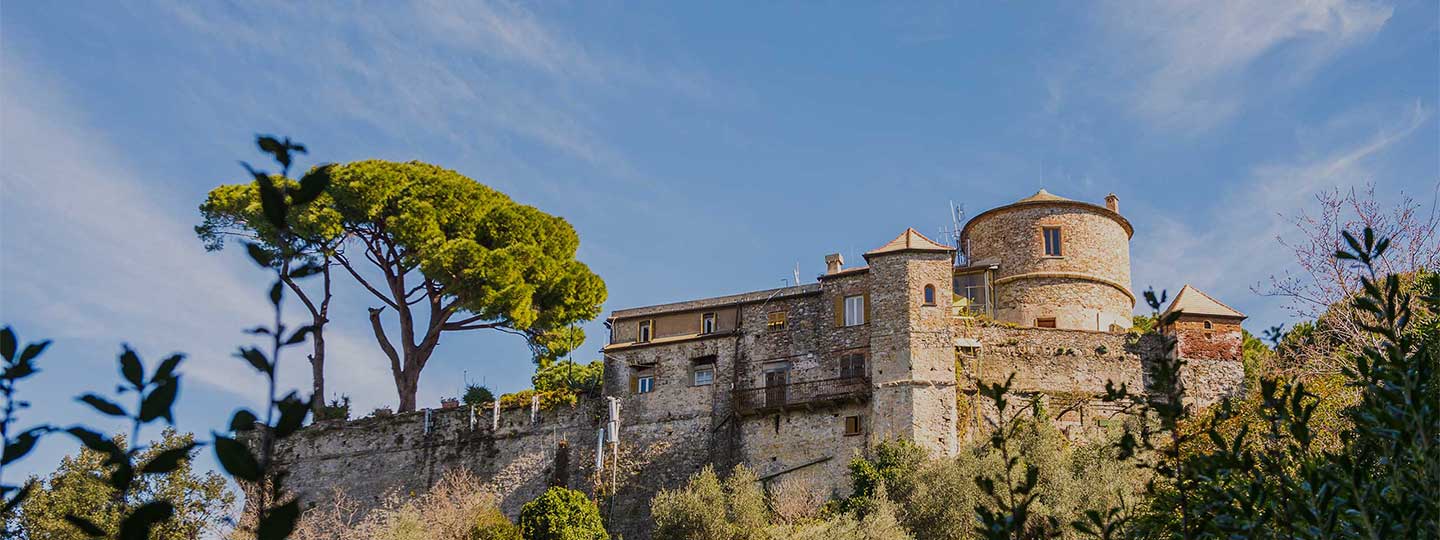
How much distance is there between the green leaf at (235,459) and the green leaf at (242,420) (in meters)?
0.14

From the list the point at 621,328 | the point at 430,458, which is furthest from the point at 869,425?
the point at 430,458

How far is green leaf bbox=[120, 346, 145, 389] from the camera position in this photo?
4414 millimetres

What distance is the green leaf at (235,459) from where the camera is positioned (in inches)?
157

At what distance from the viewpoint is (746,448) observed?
36375 millimetres

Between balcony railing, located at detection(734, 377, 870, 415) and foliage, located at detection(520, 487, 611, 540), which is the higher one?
balcony railing, located at detection(734, 377, 870, 415)

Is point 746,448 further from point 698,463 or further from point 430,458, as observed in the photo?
point 430,458

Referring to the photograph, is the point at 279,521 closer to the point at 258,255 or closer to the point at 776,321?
the point at 258,255

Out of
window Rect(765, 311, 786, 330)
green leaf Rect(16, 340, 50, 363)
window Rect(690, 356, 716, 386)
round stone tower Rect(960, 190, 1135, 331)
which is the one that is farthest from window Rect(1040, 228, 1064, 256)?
green leaf Rect(16, 340, 50, 363)

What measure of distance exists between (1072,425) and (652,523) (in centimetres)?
1094

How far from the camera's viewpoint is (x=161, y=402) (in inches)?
173

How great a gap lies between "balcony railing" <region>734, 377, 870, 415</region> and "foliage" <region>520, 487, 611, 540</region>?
5252 mm

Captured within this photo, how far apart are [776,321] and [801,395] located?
246 centimetres

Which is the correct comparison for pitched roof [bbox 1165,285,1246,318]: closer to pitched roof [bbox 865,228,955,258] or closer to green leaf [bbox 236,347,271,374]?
pitched roof [bbox 865,228,955,258]

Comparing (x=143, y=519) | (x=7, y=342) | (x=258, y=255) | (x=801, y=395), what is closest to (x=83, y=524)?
(x=143, y=519)
